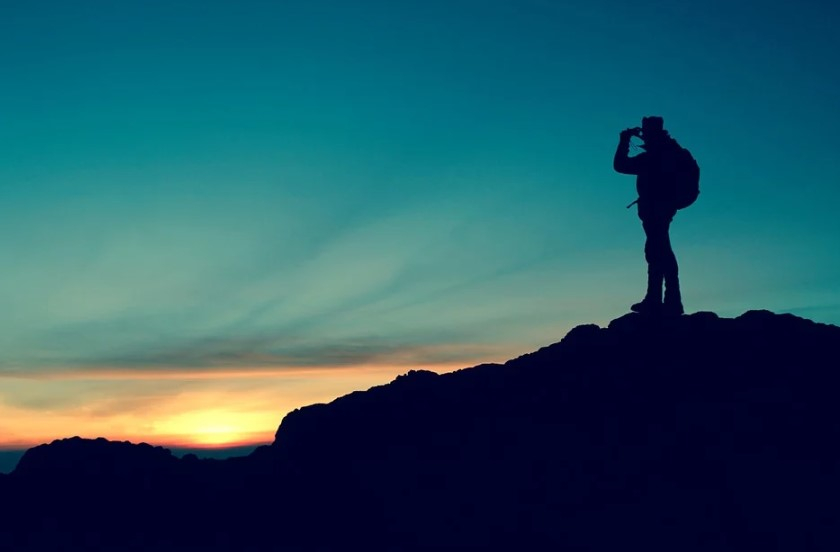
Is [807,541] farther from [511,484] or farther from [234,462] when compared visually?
[234,462]

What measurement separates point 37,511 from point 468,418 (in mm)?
10425

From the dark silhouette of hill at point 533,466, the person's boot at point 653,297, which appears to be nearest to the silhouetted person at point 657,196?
the person's boot at point 653,297

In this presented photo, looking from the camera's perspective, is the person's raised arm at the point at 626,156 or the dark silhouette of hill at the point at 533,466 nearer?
the dark silhouette of hill at the point at 533,466

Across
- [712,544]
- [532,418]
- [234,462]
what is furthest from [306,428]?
[712,544]

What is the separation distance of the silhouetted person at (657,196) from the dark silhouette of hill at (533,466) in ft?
2.43

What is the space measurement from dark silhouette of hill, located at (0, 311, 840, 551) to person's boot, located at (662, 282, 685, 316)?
18.1 inches

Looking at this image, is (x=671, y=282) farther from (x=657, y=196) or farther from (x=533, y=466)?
(x=533, y=466)

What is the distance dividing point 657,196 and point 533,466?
27.7 ft

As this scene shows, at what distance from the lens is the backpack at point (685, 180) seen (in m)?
21.6

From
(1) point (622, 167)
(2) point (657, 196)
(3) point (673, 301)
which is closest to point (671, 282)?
(3) point (673, 301)

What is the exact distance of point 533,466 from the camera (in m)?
17.9

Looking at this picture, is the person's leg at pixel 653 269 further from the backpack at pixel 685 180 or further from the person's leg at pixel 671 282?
the backpack at pixel 685 180

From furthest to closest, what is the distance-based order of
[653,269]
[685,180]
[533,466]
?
1. [653,269]
2. [685,180]
3. [533,466]

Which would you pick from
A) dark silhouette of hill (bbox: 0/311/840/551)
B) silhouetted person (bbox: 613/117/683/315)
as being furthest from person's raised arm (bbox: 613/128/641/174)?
dark silhouette of hill (bbox: 0/311/840/551)
